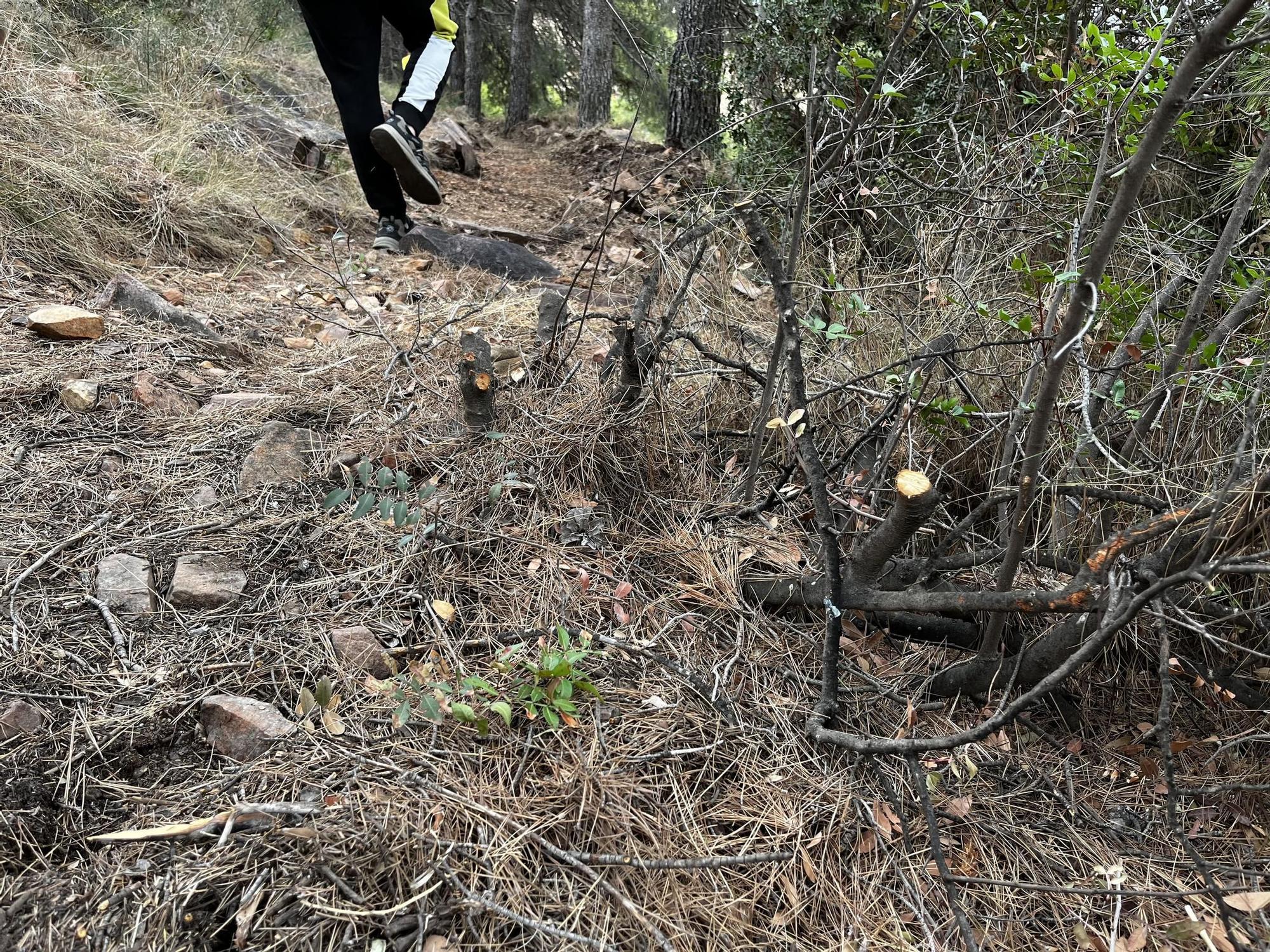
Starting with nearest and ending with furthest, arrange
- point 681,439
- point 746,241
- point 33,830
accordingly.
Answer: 1. point 33,830
2. point 681,439
3. point 746,241

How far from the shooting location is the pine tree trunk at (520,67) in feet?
33.5

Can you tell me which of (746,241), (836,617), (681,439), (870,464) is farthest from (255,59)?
(836,617)

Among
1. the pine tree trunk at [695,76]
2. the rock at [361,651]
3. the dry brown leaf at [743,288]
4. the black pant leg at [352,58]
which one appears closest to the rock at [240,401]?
the rock at [361,651]

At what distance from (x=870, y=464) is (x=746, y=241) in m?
1.16

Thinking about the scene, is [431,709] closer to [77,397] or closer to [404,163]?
[77,397]

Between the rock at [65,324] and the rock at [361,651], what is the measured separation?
1835 mm

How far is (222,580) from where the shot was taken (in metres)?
1.94

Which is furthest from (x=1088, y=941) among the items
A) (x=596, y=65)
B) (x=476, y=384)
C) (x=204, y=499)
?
(x=596, y=65)

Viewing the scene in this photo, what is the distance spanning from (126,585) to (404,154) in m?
2.54

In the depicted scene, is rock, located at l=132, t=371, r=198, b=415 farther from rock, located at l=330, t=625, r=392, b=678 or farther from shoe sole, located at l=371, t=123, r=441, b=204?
shoe sole, located at l=371, t=123, r=441, b=204

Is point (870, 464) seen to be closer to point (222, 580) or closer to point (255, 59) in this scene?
point (222, 580)

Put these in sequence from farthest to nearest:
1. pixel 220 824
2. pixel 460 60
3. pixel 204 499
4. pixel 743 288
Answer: pixel 460 60 → pixel 743 288 → pixel 204 499 → pixel 220 824

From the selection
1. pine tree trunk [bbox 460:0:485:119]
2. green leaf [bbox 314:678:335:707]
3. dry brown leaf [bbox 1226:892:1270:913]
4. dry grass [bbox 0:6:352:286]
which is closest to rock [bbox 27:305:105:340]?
dry grass [bbox 0:6:352:286]

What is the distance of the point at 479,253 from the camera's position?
4574 millimetres
